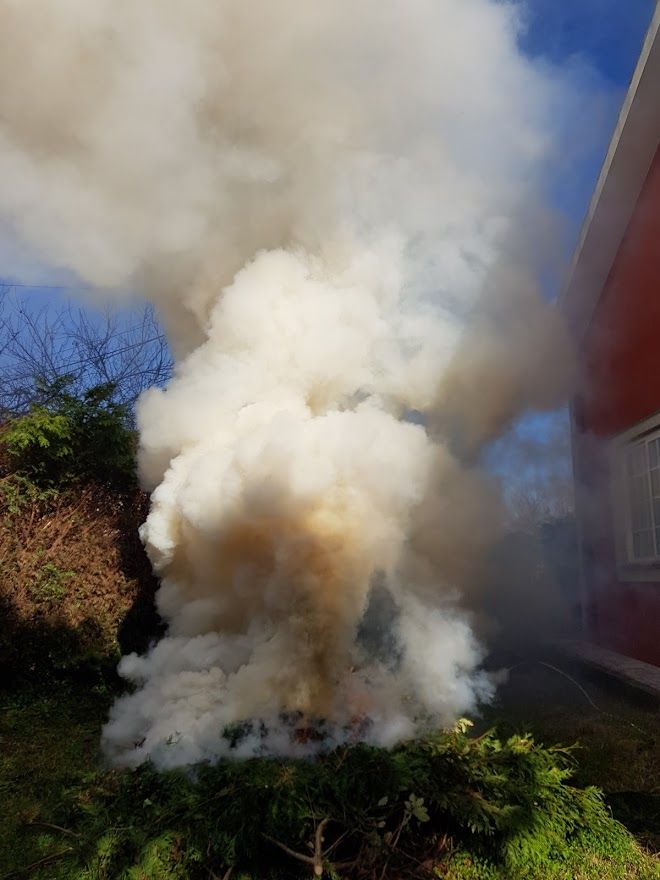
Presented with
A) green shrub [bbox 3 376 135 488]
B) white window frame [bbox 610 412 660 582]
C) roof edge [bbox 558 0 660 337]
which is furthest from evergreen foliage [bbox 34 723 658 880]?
roof edge [bbox 558 0 660 337]

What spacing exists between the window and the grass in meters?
3.62

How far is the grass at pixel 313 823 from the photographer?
3170 mm

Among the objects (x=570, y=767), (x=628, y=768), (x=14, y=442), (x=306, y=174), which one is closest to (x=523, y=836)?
(x=570, y=767)

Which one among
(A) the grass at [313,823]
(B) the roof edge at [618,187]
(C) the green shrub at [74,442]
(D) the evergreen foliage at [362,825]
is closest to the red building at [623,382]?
(B) the roof edge at [618,187]

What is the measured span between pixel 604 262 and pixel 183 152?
17.8ft

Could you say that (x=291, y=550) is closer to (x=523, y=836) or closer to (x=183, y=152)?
(x=523, y=836)

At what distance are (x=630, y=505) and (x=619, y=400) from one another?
130 cm

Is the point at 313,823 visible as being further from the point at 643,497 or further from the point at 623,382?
the point at 623,382

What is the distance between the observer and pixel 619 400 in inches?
305

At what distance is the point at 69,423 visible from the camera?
757 cm

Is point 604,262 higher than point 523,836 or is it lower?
higher

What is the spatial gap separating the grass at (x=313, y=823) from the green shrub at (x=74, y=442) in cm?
414

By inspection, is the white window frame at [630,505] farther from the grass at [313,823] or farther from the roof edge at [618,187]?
the grass at [313,823]

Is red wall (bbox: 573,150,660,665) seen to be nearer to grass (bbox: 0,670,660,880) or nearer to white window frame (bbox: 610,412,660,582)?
white window frame (bbox: 610,412,660,582)
